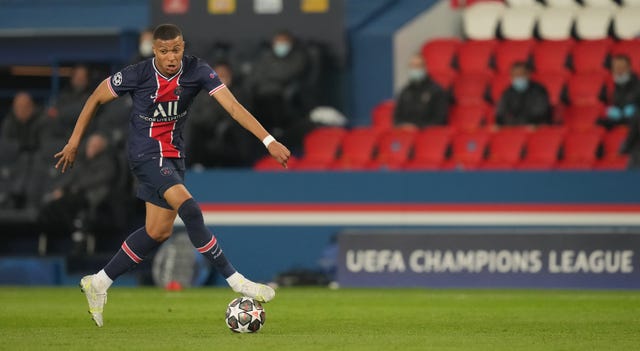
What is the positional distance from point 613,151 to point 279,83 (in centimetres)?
470

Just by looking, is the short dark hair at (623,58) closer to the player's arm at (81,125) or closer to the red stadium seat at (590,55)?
the red stadium seat at (590,55)

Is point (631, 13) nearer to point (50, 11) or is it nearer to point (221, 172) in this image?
point (221, 172)

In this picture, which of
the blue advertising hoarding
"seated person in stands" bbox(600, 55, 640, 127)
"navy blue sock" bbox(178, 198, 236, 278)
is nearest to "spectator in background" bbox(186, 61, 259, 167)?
the blue advertising hoarding

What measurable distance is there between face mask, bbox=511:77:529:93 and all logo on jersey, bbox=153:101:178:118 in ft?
29.7

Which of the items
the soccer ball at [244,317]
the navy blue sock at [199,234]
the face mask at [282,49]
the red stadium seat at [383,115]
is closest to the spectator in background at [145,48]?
the face mask at [282,49]

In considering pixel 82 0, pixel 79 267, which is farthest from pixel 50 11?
pixel 79 267

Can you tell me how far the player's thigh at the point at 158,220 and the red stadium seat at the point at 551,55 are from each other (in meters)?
10.5

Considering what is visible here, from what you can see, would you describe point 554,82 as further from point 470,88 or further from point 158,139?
point 158,139

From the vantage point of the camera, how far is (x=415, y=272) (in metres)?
16.3

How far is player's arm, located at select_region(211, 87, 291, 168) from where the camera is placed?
8.99 metres

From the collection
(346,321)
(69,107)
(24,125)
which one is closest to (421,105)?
(69,107)

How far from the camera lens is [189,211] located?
963 cm

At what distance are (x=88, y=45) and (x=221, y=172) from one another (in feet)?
17.4

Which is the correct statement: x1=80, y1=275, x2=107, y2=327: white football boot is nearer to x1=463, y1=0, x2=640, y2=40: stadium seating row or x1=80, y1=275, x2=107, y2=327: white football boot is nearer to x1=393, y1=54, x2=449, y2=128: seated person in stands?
x1=393, y1=54, x2=449, y2=128: seated person in stands
